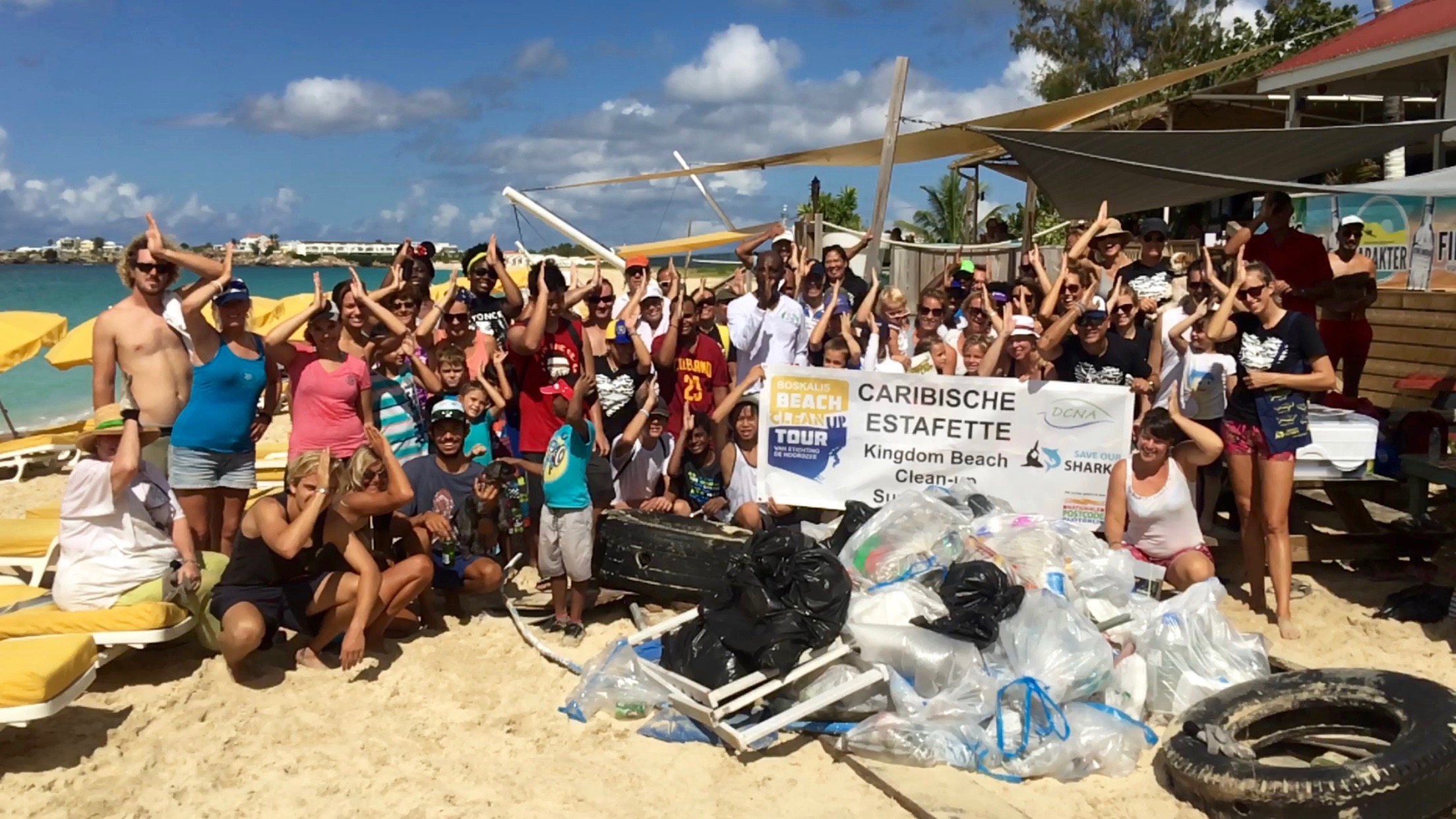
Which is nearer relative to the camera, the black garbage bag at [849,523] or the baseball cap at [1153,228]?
the black garbage bag at [849,523]

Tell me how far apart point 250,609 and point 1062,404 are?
174 inches

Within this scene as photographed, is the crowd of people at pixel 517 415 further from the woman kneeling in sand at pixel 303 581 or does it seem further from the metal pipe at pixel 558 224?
the metal pipe at pixel 558 224

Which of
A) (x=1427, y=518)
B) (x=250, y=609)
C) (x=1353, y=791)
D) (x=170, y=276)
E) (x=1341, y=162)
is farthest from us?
(x=1341, y=162)

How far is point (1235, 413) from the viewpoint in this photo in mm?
5586

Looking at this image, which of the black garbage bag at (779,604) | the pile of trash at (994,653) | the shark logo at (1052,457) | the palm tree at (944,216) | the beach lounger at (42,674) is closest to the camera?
the beach lounger at (42,674)

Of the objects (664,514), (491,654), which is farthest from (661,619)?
(491,654)

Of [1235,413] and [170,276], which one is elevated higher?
[170,276]

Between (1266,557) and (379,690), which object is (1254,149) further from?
(379,690)

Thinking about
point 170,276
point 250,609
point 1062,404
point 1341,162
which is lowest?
point 250,609

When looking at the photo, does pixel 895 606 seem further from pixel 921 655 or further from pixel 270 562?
pixel 270 562

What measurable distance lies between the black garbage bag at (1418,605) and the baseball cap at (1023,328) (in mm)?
2350

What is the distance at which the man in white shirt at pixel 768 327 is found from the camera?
7.25m

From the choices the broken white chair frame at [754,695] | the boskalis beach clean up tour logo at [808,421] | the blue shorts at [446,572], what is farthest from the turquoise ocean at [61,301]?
the broken white chair frame at [754,695]

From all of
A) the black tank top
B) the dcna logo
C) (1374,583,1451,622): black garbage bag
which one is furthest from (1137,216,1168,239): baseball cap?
the black tank top
